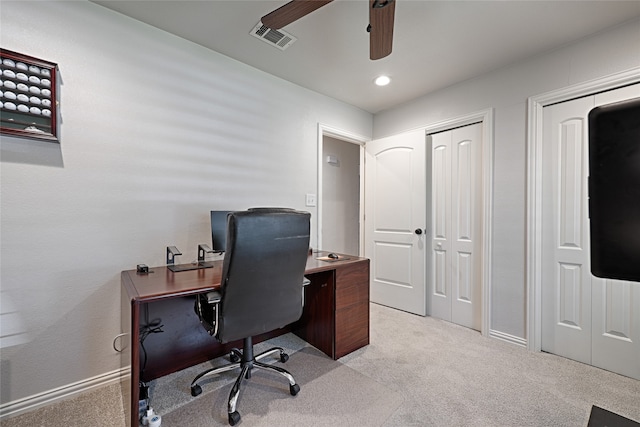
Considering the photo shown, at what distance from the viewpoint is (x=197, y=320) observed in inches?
82.4

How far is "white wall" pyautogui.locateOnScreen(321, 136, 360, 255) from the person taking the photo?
13.9 feet

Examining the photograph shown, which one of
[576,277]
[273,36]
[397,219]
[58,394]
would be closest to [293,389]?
[58,394]

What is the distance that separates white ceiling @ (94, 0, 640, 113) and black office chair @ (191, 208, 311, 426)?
137 cm

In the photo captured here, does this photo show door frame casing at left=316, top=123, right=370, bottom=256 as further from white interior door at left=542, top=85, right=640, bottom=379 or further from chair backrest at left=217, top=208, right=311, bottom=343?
white interior door at left=542, top=85, right=640, bottom=379

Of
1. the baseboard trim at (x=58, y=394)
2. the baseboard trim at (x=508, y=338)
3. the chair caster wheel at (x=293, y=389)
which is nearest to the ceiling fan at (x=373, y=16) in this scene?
the baseboard trim at (x=58, y=394)

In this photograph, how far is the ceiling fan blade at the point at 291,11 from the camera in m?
1.36

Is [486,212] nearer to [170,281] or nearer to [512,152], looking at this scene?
[512,152]

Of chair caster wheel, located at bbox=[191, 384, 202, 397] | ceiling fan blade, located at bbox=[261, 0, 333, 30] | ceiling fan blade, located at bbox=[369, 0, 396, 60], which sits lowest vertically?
chair caster wheel, located at bbox=[191, 384, 202, 397]

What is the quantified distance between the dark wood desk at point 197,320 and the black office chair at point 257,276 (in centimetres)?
14

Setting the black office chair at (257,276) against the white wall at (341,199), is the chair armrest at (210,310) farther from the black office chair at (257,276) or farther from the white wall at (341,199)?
the white wall at (341,199)

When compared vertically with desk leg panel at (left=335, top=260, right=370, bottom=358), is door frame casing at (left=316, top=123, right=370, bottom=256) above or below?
above

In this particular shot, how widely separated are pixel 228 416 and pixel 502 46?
3.11m

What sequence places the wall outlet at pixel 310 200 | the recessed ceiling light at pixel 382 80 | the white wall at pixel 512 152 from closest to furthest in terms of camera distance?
the white wall at pixel 512 152 → the recessed ceiling light at pixel 382 80 → the wall outlet at pixel 310 200

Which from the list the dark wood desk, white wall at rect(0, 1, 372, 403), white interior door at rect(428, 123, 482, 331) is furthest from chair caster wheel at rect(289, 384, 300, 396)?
white interior door at rect(428, 123, 482, 331)
